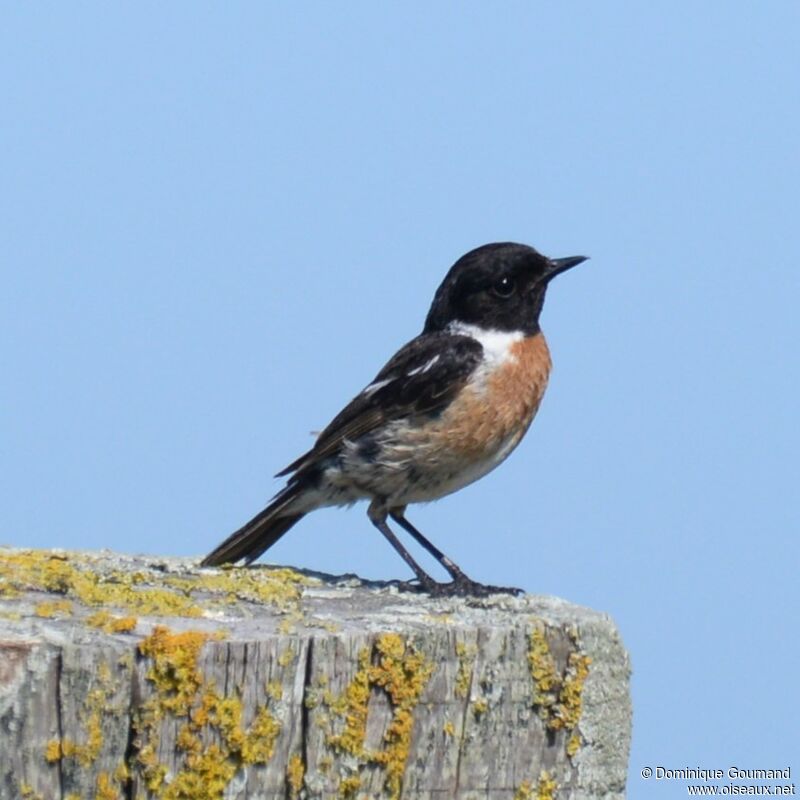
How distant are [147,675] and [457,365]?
3839 mm

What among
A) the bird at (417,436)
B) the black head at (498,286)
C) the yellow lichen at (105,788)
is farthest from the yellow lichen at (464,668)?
the black head at (498,286)

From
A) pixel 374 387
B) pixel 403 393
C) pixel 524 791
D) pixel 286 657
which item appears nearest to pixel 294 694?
pixel 286 657

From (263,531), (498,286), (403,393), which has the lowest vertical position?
(263,531)

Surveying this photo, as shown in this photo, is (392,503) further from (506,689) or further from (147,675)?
(147,675)

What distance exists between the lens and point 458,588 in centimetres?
628

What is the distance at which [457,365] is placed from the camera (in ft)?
24.6

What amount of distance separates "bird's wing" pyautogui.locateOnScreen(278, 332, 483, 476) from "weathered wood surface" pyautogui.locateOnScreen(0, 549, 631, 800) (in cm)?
246

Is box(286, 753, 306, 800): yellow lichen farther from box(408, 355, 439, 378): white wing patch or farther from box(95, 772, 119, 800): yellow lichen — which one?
box(408, 355, 439, 378): white wing patch

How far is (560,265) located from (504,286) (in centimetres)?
29

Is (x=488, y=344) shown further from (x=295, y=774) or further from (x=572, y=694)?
(x=295, y=774)

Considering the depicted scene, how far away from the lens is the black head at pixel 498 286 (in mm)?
7879

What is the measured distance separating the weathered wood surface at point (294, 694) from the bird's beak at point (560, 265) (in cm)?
323

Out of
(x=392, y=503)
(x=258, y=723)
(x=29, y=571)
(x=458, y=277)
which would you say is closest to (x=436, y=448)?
(x=392, y=503)

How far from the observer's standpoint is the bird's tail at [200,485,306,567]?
7121 mm
